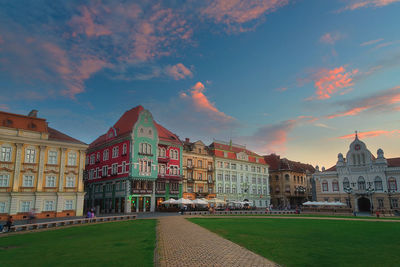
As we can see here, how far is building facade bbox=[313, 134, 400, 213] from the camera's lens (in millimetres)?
69125

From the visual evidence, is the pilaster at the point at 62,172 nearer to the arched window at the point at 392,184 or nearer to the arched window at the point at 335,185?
the arched window at the point at 335,185

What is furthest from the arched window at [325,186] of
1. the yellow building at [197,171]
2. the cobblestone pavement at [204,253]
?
the cobblestone pavement at [204,253]

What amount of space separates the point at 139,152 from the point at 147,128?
5.21 metres

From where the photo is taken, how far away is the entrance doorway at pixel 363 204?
73.2 meters

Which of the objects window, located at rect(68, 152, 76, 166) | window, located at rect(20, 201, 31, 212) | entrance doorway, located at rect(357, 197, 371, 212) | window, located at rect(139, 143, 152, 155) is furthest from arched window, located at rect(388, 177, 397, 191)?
window, located at rect(20, 201, 31, 212)

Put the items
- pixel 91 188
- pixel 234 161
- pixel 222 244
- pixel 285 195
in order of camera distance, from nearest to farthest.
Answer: pixel 222 244 < pixel 91 188 < pixel 234 161 < pixel 285 195

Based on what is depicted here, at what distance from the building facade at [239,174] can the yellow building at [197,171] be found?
232cm

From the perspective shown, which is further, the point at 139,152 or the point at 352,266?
the point at 139,152

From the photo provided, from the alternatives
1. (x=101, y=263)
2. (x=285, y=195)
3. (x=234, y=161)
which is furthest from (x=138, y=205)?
(x=285, y=195)

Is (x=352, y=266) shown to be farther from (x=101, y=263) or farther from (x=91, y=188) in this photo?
(x=91, y=188)

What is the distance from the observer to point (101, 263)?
1290cm

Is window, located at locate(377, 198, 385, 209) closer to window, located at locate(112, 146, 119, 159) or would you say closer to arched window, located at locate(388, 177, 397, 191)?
arched window, located at locate(388, 177, 397, 191)

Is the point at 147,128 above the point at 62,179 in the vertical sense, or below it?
above

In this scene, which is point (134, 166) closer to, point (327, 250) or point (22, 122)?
point (22, 122)
